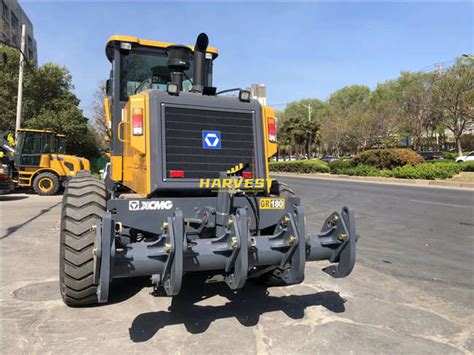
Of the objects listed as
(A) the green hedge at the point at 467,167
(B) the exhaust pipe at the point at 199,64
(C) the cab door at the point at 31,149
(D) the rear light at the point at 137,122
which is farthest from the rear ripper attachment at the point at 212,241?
(A) the green hedge at the point at 467,167

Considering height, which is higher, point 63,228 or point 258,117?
point 258,117

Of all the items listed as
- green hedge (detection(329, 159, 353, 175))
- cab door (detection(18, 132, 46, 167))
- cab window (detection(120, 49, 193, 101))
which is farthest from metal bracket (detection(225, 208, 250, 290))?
green hedge (detection(329, 159, 353, 175))

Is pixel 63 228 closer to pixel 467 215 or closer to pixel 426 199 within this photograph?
pixel 467 215

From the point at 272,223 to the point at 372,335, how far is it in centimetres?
146

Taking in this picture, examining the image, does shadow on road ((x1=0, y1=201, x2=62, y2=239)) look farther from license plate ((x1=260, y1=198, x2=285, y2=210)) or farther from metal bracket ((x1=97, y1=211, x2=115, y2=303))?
license plate ((x1=260, y1=198, x2=285, y2=210))

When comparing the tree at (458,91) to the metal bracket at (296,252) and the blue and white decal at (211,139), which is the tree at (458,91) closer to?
the blue and white decal at (211,139)

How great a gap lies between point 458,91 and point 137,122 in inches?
1683

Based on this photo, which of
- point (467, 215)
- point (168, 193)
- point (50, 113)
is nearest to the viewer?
point (168, 193)

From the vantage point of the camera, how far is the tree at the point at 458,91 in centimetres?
3959

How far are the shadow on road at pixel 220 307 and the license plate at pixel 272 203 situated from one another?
113cm

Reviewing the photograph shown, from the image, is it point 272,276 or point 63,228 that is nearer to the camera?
point 63,228

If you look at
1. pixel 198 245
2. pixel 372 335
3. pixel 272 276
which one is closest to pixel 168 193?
pixel 198 245

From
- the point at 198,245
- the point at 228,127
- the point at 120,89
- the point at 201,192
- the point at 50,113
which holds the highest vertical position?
the point at 50,113

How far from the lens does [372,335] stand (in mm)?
4129
